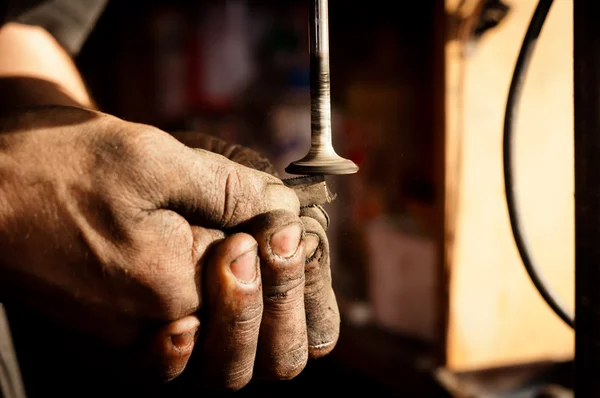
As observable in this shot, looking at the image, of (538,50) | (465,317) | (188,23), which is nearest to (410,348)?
(465,317)

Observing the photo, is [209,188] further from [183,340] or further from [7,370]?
[7,370]

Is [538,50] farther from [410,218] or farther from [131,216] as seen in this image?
[131,216]

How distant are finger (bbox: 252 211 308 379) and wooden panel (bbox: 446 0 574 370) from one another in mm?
686

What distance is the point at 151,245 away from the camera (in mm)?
495

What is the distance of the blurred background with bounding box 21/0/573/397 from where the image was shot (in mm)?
1159

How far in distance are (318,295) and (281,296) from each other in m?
0.08

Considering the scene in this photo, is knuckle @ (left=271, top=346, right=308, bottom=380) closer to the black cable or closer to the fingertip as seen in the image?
the fingertip

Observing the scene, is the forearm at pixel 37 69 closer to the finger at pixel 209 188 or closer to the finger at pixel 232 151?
the finger at pixel 232 151

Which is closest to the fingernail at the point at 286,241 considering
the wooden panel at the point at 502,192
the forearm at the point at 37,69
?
the forearm at the point at 37,69

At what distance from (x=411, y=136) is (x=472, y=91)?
639 mm

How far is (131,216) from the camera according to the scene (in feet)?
1.60

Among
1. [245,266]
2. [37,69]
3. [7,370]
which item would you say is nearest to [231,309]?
[245,266]
